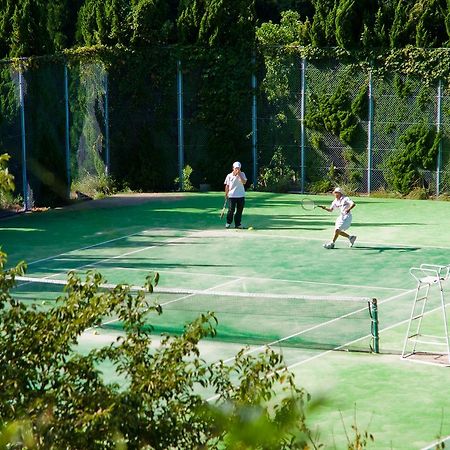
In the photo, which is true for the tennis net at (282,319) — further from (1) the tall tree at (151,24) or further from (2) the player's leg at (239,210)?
(1) the tall tree at (151,24)

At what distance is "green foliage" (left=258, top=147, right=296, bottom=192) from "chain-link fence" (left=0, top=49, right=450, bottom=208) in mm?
80

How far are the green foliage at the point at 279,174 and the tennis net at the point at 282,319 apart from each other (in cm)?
1455

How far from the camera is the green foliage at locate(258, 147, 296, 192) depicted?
97.5 ft

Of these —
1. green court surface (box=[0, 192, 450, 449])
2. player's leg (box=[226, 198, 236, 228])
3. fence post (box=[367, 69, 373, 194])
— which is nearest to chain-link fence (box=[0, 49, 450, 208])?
fence post (box=[367, 69, 373, 194])

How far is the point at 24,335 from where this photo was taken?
6.22 metres

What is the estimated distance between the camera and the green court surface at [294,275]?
490 inches

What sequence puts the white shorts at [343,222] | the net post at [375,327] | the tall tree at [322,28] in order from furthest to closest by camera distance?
1. the tall tree at [322,28]
2. the white shorts at [343,222]
3. the net post at [375,327]

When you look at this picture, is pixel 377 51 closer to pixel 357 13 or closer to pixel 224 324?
pixel 357 13

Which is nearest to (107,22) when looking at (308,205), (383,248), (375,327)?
(308,205)

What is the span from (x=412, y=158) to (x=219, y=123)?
509 centimetres

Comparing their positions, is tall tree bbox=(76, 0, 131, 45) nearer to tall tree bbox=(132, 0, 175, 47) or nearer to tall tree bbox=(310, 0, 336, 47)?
tall tree bbox=(132, 0, 175, 47)

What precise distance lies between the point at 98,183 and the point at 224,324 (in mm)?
15342

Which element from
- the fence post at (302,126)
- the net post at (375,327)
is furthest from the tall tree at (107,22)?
the net post at (375,327)

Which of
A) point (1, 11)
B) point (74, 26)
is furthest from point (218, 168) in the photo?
point (74, 26)
